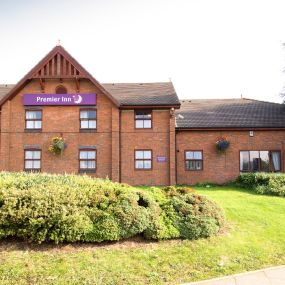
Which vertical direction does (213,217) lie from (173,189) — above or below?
below

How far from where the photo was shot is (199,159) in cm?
2247

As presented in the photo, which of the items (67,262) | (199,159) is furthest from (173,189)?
(199,159)


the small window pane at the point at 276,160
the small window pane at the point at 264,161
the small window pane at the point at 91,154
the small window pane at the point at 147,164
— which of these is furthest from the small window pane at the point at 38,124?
the small window pane at the point at 276,160

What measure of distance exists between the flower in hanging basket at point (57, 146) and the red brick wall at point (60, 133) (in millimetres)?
371

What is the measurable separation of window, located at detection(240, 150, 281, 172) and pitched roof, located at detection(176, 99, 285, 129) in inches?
71.3

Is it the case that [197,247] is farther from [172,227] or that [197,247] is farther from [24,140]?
[24,140]

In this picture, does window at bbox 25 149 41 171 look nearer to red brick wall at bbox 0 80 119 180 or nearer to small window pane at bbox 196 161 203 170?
red brick wall at bbox 0 80 119 180

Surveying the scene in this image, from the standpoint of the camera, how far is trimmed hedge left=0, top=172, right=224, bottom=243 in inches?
346

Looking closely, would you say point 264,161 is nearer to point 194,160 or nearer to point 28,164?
point 194,160

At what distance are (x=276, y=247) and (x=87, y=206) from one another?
5536 mm

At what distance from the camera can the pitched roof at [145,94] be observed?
21844mm

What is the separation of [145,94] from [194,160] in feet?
18.9

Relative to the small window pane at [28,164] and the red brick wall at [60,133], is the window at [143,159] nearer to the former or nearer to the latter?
the red brick wall at [60,133]

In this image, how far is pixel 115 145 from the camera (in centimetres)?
2156
